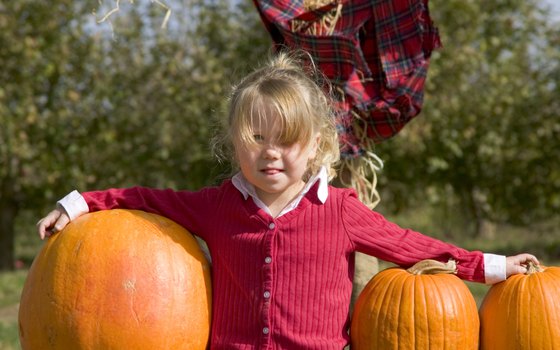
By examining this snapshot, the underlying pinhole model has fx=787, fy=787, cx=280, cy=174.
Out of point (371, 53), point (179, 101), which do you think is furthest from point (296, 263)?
point (179, 101)

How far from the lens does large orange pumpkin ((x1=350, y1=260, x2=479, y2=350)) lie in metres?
2.53

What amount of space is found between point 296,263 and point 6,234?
843cm

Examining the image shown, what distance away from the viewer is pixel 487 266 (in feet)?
8.71

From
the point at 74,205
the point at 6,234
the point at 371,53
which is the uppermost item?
the point at 371,53

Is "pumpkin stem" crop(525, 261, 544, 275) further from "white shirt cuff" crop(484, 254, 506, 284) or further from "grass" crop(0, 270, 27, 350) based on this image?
"grass" crop(0, 270, 27, 350)

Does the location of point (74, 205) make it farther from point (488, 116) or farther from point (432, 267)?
point (488, 116)

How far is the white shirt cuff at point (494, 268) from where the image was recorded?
8.70 feet

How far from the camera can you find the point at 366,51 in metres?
3.48

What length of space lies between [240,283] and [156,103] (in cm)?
733

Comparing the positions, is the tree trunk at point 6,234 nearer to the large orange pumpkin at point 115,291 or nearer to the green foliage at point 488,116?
the green foliage at point 488,116

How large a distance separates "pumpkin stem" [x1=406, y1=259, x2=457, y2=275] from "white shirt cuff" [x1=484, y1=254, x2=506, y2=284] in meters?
0.11

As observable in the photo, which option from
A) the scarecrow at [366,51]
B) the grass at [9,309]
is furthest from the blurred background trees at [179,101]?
the scarecrow at [366,51]

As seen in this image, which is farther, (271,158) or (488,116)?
(488,116)

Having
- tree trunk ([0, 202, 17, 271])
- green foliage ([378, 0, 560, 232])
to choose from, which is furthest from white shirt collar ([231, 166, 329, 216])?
tree trunk ([0, 202, 17, 271])
